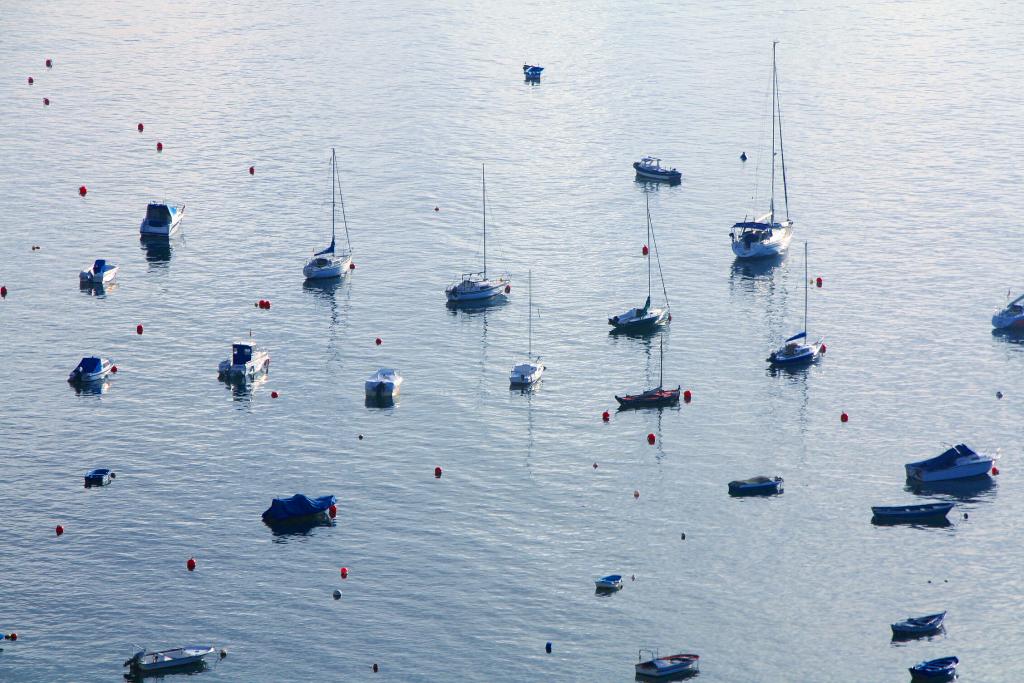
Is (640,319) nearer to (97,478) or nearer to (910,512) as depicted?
(910,512)

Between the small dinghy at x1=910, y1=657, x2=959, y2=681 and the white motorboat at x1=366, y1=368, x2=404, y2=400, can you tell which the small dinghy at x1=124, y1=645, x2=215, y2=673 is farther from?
the small dinghy at x1=910, y1=657, x2=959, y2=681

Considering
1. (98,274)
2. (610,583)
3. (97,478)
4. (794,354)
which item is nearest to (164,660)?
(97,478)

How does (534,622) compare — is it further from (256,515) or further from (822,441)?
(822,441)

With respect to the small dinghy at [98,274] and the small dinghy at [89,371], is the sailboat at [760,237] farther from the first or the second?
the small dinghy at [89,371]

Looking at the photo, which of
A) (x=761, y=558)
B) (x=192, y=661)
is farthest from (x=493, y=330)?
(x=192, y=661)

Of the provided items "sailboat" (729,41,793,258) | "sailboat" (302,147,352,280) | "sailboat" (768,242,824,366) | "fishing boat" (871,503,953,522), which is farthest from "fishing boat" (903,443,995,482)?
"sailboat" (302,147,352,280)

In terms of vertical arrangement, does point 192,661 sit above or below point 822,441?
below

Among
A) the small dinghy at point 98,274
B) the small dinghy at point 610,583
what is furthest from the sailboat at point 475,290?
the small dinghy at point 610,583

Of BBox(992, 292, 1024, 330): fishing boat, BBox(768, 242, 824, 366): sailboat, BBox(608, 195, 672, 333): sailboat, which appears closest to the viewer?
BBox(768, 242, 824, 366): sailboat
